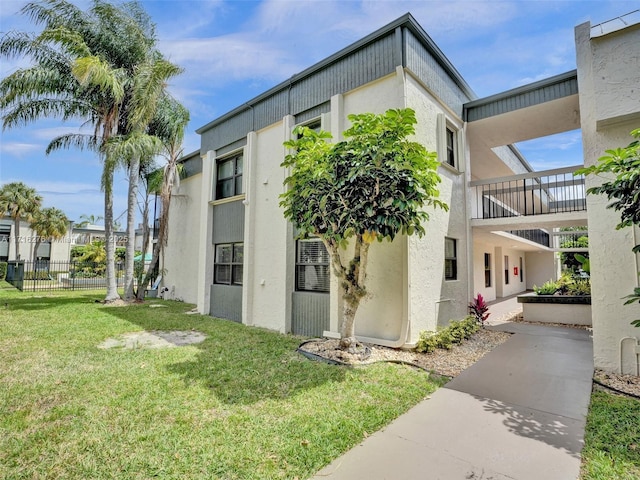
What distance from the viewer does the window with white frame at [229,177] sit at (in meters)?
10.8

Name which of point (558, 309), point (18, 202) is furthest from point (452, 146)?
point (18, 202)

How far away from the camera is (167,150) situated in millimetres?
13641

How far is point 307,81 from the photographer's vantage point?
28.0ft

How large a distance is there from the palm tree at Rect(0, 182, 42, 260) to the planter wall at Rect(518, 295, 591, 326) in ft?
118

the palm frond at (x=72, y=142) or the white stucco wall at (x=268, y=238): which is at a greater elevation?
the palm frond at (x=72, y=142)

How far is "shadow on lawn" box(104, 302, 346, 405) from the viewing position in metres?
4.53

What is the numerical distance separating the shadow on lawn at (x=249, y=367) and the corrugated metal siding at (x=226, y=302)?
1348 mm

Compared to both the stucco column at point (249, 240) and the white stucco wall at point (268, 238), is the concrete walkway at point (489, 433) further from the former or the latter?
the stucco column at point (249, 240)

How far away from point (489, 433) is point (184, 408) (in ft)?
11.6

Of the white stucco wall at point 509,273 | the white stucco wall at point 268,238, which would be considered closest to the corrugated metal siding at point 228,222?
the white stucco wall at point 268,238

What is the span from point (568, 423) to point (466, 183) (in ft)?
23.3

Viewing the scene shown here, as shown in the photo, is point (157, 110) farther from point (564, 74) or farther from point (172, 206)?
→ point (564, 74)

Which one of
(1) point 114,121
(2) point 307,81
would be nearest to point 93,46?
(1) point 114,121

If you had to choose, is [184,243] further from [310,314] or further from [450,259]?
[450,259]
